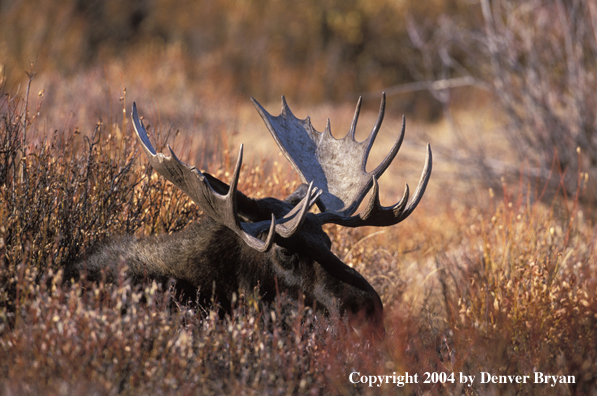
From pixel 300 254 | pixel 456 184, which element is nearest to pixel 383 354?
pixel 300 254

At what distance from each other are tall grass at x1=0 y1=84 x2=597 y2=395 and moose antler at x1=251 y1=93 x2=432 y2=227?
1.80ft

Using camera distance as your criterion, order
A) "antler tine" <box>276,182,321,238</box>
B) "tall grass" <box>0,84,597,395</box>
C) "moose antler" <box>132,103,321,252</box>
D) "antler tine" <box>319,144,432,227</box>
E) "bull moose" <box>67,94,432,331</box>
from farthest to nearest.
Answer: "antler tine" <box>319,144,432,227</box>, "bull moose" <box>67,94,432,331</box>, "moose antler" <box>132,103,321,252</box>, "antler tine" <box>276,182,321,238</box>, "tall grass" <box>0,84,597,395</box>

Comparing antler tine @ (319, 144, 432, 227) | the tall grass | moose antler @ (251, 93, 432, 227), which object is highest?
moose antler @ (251, 93, 432, 227)

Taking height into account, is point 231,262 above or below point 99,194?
below

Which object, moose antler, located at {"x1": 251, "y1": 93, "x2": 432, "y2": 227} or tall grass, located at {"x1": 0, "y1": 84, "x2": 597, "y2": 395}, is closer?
tall grass, located at {"x1": 0, "y1": 84, "x2": 597, "y2": 395}

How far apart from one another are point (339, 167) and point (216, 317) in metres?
1.52

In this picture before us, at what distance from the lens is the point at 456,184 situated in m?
9.21

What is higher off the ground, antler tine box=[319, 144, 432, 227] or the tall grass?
antler tine box=[319, 144, 432, 227]

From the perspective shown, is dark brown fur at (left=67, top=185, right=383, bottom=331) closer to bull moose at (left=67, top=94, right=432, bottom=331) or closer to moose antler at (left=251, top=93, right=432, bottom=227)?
bull moose at (left=67, top=94, right=432, bottom=331)

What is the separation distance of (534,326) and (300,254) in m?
1.42

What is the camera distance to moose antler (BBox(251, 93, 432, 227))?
3.25m

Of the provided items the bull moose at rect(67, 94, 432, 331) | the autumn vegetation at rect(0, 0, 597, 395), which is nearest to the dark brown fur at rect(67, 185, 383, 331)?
the bull moose at rect(67, 94, 432, 331)

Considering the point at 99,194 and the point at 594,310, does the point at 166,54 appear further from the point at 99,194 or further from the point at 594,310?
the point at 594,310

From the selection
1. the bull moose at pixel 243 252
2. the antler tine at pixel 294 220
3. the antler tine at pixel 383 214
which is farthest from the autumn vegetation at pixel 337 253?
the antler tine at pixel 383 214
